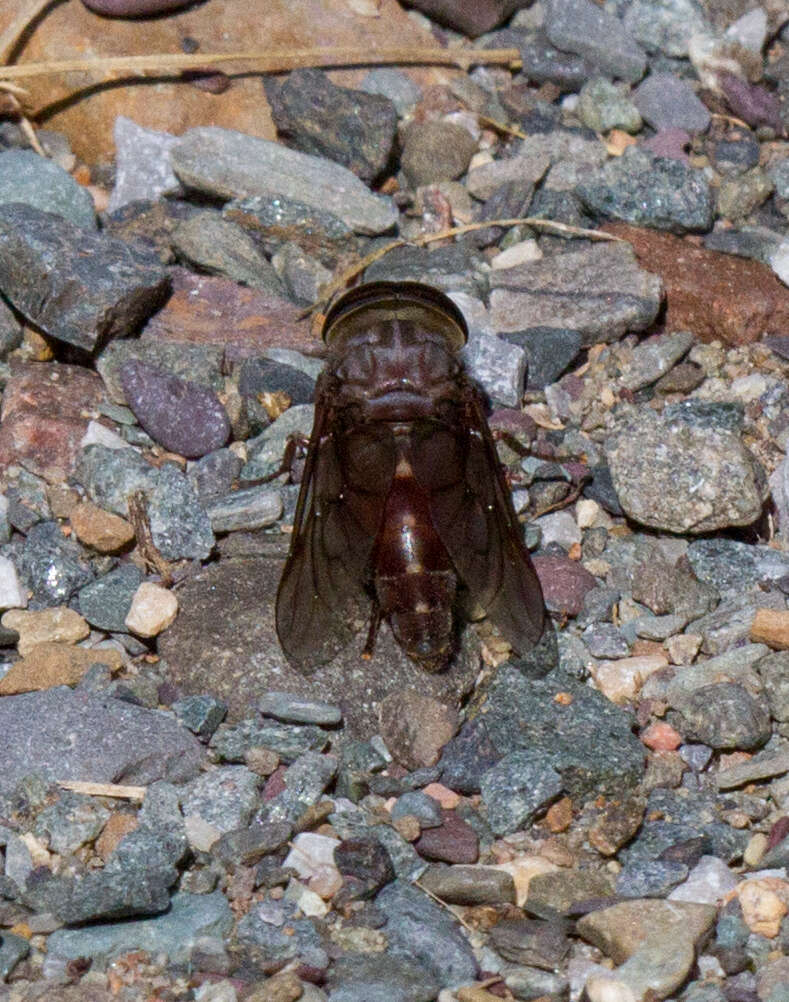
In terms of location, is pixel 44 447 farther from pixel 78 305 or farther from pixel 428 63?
pixel 428 63

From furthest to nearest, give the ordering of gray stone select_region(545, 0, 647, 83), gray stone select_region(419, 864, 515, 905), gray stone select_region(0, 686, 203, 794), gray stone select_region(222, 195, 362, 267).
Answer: gray stone select_region(545, 0, 647, 83)
gray stone select_region(222, 195, 362, 267)
gray stone select_region(0, 686, 203, 794)
gray stone select_region(419, 864, 515, 905)

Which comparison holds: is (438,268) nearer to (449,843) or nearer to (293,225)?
(293,225)

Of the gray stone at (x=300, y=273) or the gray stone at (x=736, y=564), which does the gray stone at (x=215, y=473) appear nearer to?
the gray stone at (x=300, y=273)

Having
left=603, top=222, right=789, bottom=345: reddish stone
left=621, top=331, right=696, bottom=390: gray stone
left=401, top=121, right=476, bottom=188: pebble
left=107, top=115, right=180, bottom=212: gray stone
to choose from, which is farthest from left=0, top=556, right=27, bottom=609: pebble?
left=603, top=222, right=789, bottom=345: reddish stone

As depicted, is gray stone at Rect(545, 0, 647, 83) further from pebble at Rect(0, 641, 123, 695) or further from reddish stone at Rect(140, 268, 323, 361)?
pebble at Rect(0, 641, 123, 695)

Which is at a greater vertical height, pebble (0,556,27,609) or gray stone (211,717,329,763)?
pebble (0,556,27,609)

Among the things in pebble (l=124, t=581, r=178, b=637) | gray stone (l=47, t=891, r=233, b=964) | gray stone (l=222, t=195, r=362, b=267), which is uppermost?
gray stone (l=222, t=195, r=362, b=267)
